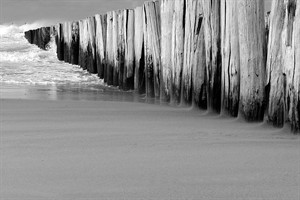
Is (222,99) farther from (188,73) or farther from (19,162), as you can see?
(19,162)

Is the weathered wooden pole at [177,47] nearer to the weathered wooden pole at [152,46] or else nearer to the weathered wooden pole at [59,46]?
the weathered wooden pole at [152,46]

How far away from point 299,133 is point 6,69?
818cm

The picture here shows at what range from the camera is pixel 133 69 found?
25.6 feet

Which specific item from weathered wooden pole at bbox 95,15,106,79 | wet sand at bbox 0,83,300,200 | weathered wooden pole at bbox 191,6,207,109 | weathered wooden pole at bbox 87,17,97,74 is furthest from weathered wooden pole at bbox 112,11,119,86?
wet sand at bbox 0,83,300,200

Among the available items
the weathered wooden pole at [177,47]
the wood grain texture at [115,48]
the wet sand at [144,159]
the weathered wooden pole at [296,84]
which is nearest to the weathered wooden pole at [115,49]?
the wood grain texture at [115,48]

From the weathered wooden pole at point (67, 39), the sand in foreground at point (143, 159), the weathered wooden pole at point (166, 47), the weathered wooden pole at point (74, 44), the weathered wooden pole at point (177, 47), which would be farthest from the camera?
the weathered wooden pole at point (67, 39)

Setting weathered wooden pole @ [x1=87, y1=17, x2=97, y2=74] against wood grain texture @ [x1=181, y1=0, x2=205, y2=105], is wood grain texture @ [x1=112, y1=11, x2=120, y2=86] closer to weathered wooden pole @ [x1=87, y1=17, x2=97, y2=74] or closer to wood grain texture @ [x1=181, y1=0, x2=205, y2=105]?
weathered wooden pole @ [x1=87, y1=17, x2=97, y2=74]

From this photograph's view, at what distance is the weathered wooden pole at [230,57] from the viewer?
161 inches

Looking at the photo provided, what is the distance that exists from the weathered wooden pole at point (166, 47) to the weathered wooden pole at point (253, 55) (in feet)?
5.96

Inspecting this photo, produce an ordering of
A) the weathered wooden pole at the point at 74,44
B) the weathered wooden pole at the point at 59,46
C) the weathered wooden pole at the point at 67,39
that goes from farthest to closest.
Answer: the weathered wooden pole at the point at 59,46, the weathered wooden pole at the point at 67,39, the weathered wooden pole at the point at 74,44

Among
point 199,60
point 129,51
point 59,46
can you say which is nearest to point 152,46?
point 129,51

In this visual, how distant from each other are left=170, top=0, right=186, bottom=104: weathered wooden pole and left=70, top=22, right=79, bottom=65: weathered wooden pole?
8097 mm

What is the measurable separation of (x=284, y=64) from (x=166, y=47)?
259cm

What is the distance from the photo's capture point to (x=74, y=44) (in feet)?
44.9
